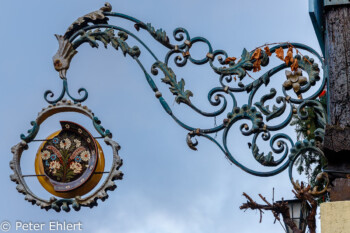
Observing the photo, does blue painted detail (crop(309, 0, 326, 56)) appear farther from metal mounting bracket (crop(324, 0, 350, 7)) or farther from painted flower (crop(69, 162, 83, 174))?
painted flower (crop(69, 162, 83, 174))

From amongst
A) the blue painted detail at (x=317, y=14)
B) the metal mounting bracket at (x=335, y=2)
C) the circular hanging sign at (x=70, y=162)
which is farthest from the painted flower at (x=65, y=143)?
the metal mounting bracket at (x=335, y=2)

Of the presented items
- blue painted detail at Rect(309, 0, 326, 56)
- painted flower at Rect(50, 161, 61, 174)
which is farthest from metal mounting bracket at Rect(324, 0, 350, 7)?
painted flower at Rect(50, 161, 61, 174)

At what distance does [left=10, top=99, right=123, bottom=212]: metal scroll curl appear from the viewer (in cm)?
1041

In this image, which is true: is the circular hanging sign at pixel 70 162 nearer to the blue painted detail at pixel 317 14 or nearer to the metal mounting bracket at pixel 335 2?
the blue painted detail at pixel 317 14

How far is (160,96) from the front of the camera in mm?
10414

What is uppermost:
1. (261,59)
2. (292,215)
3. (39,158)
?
(261,59)

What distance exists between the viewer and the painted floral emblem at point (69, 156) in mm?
10562

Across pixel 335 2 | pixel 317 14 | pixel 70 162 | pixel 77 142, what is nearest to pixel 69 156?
pixel 70 162

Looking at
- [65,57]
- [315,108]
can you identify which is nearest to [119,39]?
[65,57]

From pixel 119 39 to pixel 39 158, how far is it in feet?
4.70

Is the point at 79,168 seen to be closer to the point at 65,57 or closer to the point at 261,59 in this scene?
the point at 65,57

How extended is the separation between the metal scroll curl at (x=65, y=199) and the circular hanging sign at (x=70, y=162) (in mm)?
→ 121

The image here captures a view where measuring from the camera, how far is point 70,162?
1056cm

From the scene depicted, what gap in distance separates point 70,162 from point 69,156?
9 centimetres
